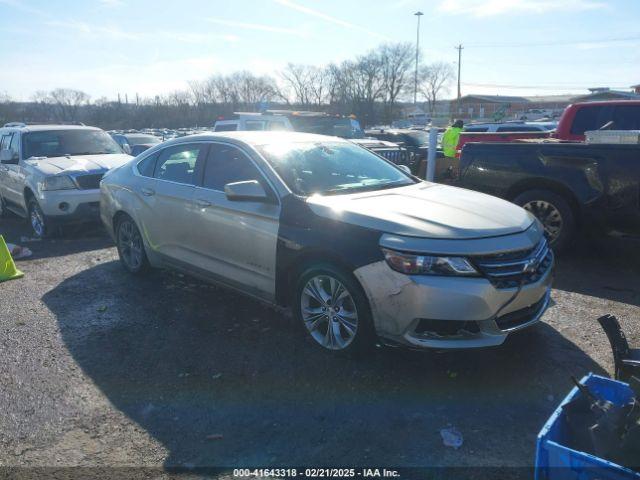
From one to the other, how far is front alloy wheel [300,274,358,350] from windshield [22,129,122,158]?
679 centimetres

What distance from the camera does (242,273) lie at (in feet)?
14.1

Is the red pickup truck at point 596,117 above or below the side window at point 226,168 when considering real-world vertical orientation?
above

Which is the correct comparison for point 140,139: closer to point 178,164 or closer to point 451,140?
point 451,140

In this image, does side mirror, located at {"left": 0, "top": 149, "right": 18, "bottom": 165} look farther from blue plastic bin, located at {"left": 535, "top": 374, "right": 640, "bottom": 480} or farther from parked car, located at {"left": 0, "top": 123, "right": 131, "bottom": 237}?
blue plastic bin, located at {"left": 535, "top": 374, "right": 640, "bottom": 480}

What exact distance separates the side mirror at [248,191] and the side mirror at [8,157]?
6.34 metres

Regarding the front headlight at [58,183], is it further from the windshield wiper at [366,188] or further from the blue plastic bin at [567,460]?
the blue plastic bin at [567,460]

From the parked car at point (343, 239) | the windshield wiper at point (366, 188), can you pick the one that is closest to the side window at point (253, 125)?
the parked car at point (343, 239)

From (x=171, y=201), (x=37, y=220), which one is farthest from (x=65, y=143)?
(x=171, y=201)

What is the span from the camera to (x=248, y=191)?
3986 mm

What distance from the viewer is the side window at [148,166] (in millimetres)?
5391

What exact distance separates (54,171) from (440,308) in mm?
6948

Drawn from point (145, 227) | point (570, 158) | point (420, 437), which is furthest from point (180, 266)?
point (570, 158)

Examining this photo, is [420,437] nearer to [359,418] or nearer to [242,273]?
[359,418]

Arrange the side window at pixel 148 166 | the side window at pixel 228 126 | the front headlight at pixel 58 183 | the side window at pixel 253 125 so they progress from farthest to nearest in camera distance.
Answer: the side window at pixel 228 126, the side window at pixel 253 125, the front headlight at pixel 58 183, the side window at pixel 148 166
